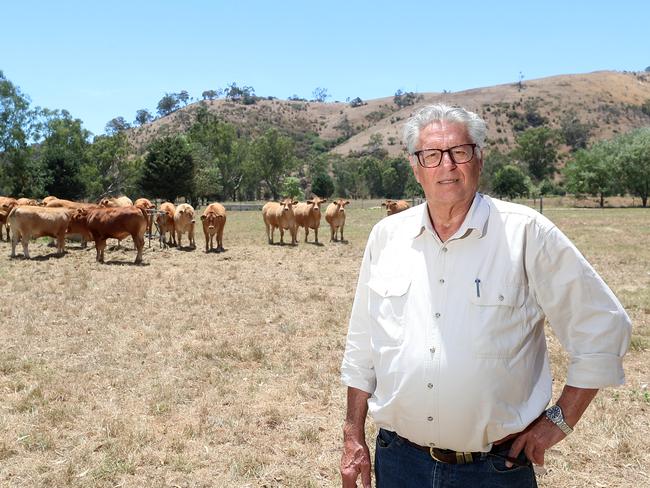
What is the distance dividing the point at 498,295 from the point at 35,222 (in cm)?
1683

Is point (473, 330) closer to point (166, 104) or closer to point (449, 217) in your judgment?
point (449, 217)

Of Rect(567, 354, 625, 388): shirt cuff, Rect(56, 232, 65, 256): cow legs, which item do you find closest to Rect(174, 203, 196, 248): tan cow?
Rect(56, 232, 65, 256): cow legs

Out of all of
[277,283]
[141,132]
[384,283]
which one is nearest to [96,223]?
[277,283]

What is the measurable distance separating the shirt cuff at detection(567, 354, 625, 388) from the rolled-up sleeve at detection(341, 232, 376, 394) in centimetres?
90

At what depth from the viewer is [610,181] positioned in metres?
53.4

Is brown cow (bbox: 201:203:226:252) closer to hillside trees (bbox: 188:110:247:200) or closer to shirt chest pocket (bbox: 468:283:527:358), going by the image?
shirt chest pocket (bbox: 468:283:527:358)

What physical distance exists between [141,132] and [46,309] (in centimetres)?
14144

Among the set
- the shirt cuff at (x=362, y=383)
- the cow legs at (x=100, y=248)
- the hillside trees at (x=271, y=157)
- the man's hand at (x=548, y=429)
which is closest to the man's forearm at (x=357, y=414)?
the shirt cuff at (x=362, y=383)

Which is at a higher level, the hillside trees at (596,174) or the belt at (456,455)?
the hillside trees at (596,174)

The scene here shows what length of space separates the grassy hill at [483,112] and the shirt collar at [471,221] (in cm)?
10400

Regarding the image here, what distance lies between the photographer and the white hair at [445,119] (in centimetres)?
239

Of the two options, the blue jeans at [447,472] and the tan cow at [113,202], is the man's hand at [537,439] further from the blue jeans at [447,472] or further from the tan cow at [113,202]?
the tan cow at [113,202]

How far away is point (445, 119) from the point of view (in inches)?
94.5

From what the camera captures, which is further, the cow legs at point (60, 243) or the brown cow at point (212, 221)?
the brown cow at point (212, 221)
